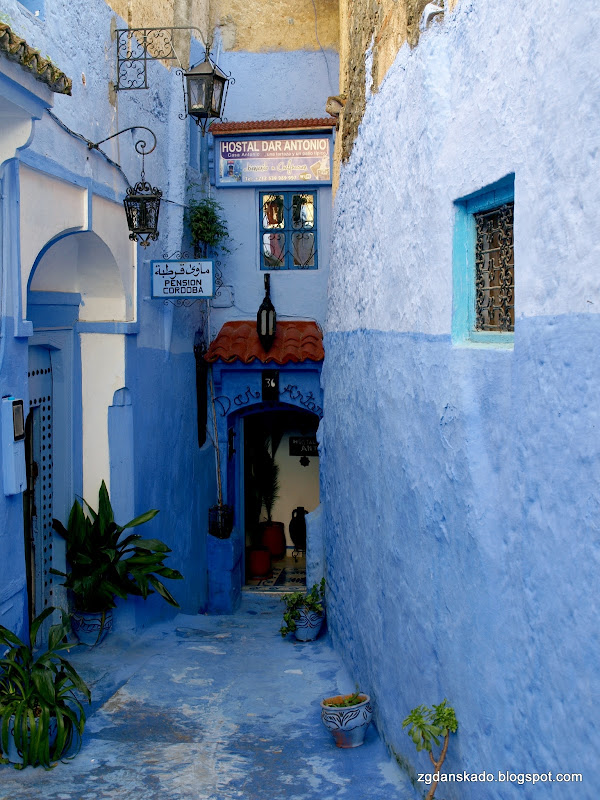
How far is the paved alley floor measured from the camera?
4.61 m

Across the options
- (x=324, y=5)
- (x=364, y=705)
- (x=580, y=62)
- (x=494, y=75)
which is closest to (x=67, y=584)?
(x=364, y=705)

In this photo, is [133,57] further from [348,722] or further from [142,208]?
[348,722]

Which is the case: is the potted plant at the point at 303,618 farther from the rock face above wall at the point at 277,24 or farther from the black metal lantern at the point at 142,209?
the rock face above wall at the point at 277,24

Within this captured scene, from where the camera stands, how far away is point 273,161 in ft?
34.8

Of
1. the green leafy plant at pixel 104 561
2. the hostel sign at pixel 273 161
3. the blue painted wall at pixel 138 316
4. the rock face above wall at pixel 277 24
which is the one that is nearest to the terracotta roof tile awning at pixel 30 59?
the blue painted wall at pixel 138 316

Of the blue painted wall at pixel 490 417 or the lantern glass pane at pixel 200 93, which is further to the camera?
the lantern glass pane at pixel 200 93

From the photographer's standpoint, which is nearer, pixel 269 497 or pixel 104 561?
pixel 104 561

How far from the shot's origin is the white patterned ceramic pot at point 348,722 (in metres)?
5.11

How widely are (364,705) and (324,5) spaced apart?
897cm

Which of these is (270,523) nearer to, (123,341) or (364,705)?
(123,341)

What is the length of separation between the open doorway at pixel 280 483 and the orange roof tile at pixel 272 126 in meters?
3.97

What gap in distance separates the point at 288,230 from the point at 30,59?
6448 mm

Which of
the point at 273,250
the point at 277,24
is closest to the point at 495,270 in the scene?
the point at 273,250
